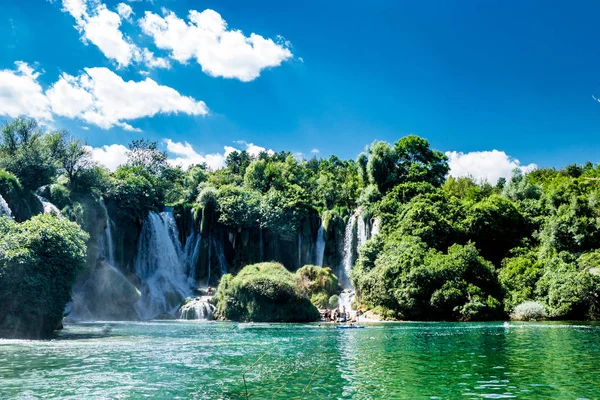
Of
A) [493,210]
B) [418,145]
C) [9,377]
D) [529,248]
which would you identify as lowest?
[9,377]

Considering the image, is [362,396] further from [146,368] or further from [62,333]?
[62,333]

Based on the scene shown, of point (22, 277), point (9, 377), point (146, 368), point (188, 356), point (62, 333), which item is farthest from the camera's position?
point (62, 333)

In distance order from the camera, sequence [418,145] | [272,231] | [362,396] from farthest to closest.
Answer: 1. [418,145]
2. [272,231]
3. [362,396]

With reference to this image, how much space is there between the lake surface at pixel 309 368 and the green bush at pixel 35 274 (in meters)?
2.98

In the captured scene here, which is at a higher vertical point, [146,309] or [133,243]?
[133,243]

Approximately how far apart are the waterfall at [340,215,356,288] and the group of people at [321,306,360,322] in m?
11.1

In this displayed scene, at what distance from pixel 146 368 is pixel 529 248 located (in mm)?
44988

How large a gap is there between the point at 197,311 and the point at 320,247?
1844 centimetres

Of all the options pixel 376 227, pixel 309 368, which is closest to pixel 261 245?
pixel 376 227

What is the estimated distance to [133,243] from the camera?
53875mm

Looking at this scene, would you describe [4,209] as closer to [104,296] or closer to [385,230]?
[104,296]

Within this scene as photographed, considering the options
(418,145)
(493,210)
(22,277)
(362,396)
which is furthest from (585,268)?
(22,277)

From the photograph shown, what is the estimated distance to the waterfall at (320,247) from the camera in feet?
197

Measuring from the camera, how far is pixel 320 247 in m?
61.0
